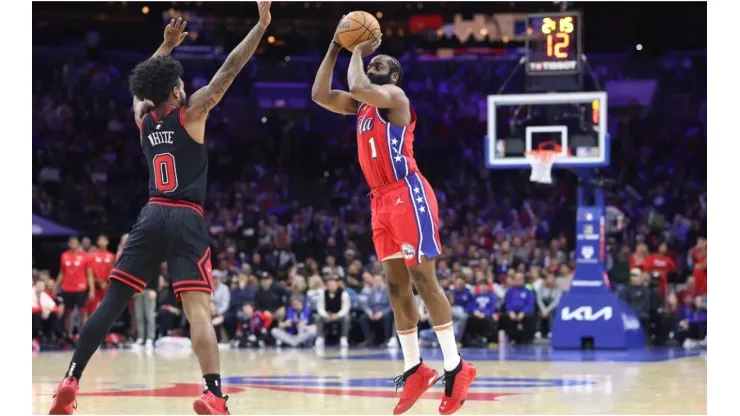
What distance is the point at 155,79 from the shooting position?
19.4ft

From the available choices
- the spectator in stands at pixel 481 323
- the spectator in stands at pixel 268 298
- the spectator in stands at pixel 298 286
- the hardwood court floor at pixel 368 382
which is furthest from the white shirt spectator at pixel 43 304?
the spectator in stands at pixel 481 323

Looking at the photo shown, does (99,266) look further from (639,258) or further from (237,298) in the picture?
(639,258)

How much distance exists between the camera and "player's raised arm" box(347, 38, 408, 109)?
6.36m

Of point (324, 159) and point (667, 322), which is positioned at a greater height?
point (324, 159)

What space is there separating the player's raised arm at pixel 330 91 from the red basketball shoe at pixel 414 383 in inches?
67.7

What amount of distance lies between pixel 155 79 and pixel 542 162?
30.1 feet

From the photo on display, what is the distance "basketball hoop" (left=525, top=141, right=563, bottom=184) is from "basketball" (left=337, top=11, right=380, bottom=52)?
8.09 meters

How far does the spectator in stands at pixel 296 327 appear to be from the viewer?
16.4 meters

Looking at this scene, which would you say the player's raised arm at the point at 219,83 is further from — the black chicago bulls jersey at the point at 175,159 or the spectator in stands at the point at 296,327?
the spectator in stands at the point at 296,327

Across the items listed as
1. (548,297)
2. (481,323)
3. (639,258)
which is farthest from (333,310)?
(639,258)

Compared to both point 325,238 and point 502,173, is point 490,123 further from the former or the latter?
point 502,173

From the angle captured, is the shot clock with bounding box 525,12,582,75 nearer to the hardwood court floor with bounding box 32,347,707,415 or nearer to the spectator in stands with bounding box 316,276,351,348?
the hardwood court floor with bounding box 32,347,707,415
